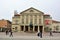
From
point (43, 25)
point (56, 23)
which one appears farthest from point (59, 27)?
point (43, 25)

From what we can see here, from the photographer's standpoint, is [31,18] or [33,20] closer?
[31,18]

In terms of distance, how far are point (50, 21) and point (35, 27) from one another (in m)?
7.22

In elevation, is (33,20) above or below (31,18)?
below

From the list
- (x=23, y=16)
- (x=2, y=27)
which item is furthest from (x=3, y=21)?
(x=23, y=16)

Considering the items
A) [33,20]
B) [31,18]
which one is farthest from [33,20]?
[31,18]

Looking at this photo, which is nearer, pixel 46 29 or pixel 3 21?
pixel 46 29

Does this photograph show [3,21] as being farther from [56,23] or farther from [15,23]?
[56,23]

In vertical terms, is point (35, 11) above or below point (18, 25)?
above

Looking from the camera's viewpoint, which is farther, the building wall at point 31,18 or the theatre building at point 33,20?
the building wall at point 31,18

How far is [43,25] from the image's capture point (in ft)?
319

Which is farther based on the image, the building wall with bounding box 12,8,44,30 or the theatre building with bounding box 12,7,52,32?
the building wall with bounding box 12,8,44,30

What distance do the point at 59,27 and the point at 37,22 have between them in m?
10.6

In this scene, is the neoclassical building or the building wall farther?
the building wall

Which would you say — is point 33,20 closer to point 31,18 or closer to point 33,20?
point 33,20
